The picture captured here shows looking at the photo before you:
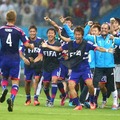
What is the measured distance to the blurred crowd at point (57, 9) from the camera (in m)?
30.8

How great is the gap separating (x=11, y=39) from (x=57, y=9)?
12471 mm

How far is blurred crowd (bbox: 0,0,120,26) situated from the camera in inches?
1214

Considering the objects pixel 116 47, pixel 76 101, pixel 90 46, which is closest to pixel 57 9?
pixel 116 47

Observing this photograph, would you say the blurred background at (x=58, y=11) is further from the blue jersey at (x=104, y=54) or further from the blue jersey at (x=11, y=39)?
the blue jersey at (x=11, y=39)

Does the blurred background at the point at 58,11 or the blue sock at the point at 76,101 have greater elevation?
the blurred background at the point at 58,11

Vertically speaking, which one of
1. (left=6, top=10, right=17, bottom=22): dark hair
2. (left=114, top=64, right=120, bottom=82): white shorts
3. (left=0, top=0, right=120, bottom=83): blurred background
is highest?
(left=0, top=0, right=120, bottom=83): blurred background

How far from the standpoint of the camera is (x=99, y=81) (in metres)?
21.5

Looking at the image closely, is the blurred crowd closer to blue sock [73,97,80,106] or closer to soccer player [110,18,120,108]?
soccer player [110,18,120,108]

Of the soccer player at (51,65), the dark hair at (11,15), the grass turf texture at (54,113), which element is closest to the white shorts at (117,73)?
the grass turf texture at (54,113)

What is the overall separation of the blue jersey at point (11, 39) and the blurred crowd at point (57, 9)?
11.4 m

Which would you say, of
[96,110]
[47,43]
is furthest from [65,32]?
[96,110]

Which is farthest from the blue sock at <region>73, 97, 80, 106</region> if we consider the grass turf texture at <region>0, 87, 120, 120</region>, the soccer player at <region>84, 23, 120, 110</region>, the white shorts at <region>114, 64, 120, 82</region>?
the white shorts at <region>114, 64, 120, 82</region>

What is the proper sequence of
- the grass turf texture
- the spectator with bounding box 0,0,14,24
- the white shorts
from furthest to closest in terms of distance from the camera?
the spectator with bounding box 0,0,14,24 → the white shorts → the grass turf texture

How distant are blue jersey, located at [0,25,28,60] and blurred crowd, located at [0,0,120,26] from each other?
37.4ft
